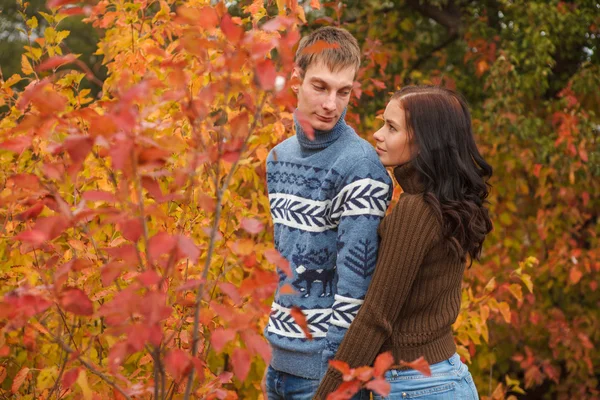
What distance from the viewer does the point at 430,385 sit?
1.67 metres

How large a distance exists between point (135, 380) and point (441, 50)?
13.3ft

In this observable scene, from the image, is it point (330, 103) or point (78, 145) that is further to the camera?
point (330, 103)

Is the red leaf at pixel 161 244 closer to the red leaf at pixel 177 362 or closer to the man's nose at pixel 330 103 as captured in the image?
the red leaf at pixel 177 362

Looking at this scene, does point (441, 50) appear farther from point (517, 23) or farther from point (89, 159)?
point (89, 159)

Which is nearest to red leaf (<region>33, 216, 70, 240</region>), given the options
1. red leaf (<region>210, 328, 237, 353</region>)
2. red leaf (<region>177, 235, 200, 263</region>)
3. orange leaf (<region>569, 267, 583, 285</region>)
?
red leaf (<region>177, 235, 200, 263</region>)

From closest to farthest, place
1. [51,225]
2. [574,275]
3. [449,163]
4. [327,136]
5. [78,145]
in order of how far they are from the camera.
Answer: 1. [78,145]
2. [51,225]
3. [449,163]
4. [327,136]
5. [574,275]

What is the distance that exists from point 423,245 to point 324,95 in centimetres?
48

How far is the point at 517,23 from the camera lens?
4309mm

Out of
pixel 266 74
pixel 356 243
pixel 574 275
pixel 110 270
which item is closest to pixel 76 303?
pixel 110 270

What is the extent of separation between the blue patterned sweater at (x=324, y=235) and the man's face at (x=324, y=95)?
3cm

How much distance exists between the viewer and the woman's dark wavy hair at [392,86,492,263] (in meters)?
1.67

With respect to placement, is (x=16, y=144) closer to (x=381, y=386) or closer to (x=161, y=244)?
(x=161, y=244)

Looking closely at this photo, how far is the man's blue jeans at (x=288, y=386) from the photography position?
5.85 ft

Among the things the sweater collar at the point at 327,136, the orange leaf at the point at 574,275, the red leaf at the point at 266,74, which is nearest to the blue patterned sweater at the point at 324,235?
the sweater collar at the point at 327,136
